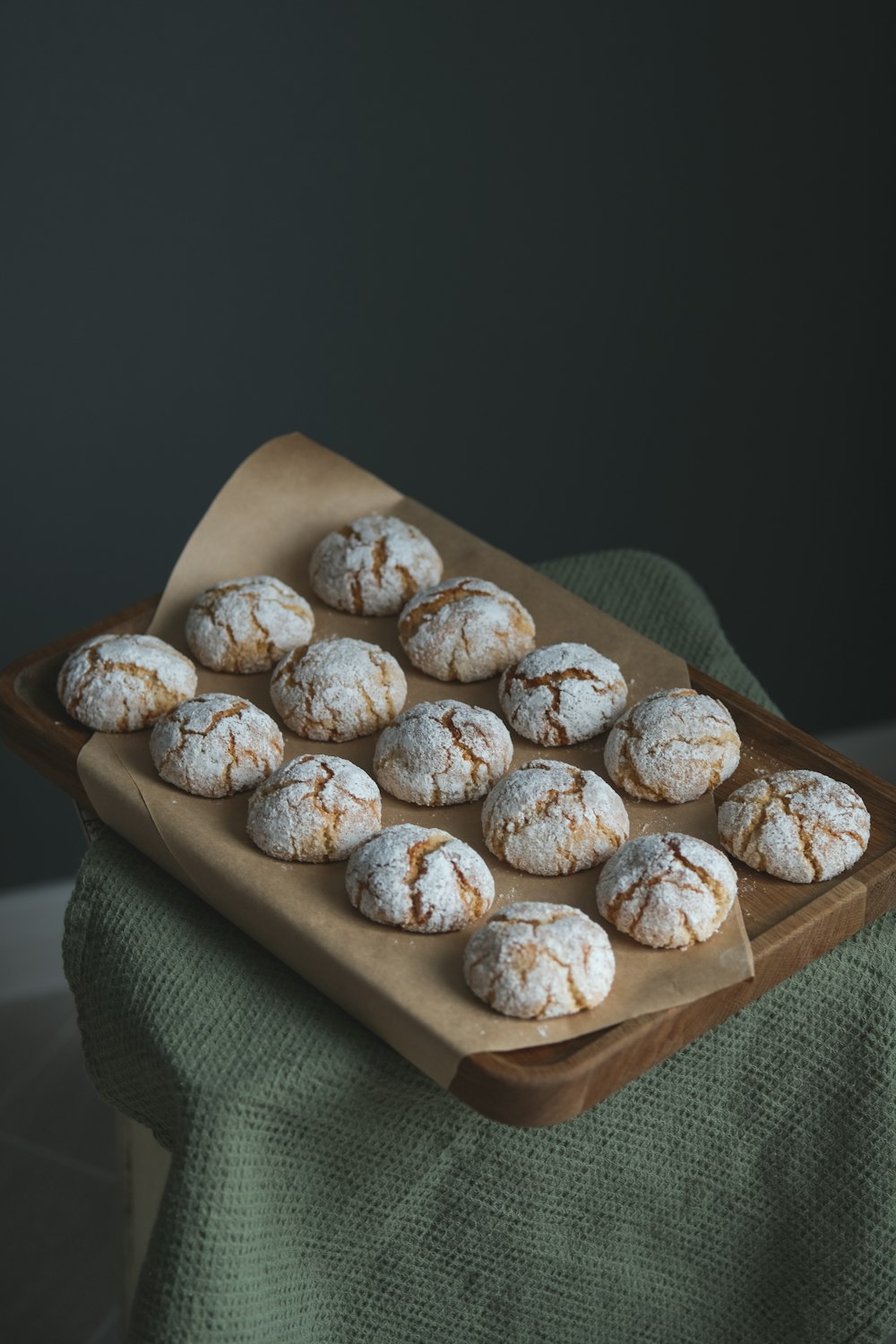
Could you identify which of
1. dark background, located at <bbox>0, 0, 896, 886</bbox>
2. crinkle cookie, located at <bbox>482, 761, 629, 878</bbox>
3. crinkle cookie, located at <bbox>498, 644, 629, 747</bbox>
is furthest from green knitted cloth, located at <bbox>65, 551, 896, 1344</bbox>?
dark background, located at <bbox>0, 0, 896, 886</bbox>

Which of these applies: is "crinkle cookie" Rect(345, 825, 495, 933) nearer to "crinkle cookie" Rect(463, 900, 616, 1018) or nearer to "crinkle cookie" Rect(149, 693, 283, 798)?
"crinkle cookie" Rect(463, 900, 616, 1018)

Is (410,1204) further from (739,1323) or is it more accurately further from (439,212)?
(439,212)

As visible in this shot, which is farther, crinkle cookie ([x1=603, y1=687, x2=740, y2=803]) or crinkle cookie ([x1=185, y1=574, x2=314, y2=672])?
crinkle cookie ([x1=185, y1=574, x2=314, y2=672])

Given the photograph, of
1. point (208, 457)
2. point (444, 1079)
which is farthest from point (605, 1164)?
point (208, 457)

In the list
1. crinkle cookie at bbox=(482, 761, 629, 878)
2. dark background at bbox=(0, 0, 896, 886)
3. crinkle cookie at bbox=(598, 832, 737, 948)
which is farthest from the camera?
dark background at bbox=(0, 0, 896, 886)

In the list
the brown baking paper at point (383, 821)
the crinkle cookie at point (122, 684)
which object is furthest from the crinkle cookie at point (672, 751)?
the crinkle cookie at point (122, 684)
